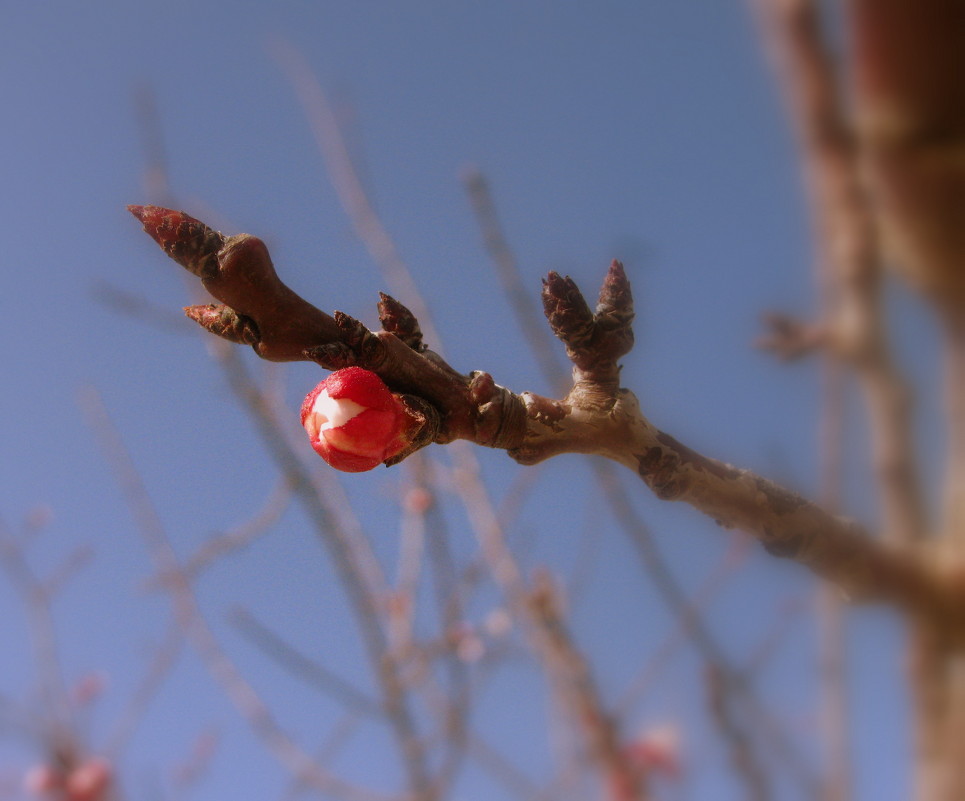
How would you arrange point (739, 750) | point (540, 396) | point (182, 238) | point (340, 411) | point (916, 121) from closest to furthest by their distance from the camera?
point (182, 238) < point (340, 411) < point (540, 396) < point (916, 121) < point (739, 750)

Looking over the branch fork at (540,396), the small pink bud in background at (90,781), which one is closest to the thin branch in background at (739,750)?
the branch fork at (540,396)

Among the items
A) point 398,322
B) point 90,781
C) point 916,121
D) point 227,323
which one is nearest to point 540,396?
point 398,322

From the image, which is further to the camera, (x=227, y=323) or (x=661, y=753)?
(x=661, y=753)

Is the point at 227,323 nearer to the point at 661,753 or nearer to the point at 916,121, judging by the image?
the point at 916,121

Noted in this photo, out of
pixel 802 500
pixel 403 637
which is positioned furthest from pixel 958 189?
pixel 403 637

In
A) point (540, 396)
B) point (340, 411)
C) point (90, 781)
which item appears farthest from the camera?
point (90, 781)

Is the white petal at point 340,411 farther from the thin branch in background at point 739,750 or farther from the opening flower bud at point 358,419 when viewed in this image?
the thin branch in background at point 739,750

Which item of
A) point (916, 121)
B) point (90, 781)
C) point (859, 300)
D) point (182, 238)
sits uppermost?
point (859, 300)

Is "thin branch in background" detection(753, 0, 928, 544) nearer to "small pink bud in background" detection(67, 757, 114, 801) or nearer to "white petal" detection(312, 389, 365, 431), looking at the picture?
"white petal" detection(312, 389, 365, 431)

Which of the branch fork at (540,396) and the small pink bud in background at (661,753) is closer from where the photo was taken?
the branch fork at (540,396)

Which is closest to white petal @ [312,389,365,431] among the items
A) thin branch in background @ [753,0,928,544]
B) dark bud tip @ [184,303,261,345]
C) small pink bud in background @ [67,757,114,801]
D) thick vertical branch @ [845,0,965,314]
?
dark bud tip @ [184,303,261,345]
